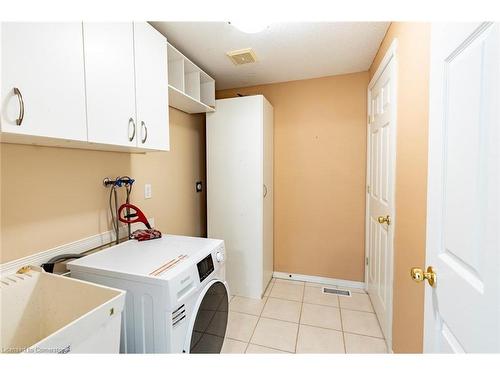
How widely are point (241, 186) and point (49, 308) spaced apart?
162 centimetres

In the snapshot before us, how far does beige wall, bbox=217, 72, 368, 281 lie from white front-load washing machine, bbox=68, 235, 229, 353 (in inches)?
58.4

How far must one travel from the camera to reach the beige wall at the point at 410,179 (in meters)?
1.10

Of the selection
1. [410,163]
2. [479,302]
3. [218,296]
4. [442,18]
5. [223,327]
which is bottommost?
[223,327]

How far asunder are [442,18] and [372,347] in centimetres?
195

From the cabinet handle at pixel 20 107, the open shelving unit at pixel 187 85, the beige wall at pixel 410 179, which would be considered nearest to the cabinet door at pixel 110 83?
the cabinet handle at pixel 20 107

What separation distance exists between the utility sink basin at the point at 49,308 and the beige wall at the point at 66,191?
183mm

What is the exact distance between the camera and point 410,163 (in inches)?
49.3

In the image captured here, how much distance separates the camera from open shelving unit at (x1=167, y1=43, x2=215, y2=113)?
1.80 metres

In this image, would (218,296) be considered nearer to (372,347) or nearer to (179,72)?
(372,347)

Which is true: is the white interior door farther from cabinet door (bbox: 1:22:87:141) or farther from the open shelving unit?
the open shelving unit

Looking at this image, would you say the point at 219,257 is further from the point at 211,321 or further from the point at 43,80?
the point at 43,80

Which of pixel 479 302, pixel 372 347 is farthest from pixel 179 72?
pixel 372 347

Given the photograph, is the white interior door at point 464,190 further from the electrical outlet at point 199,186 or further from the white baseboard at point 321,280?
the electrical outlet at point 199,186

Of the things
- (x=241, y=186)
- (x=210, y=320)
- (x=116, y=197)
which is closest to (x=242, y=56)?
(x=241, y=186)
